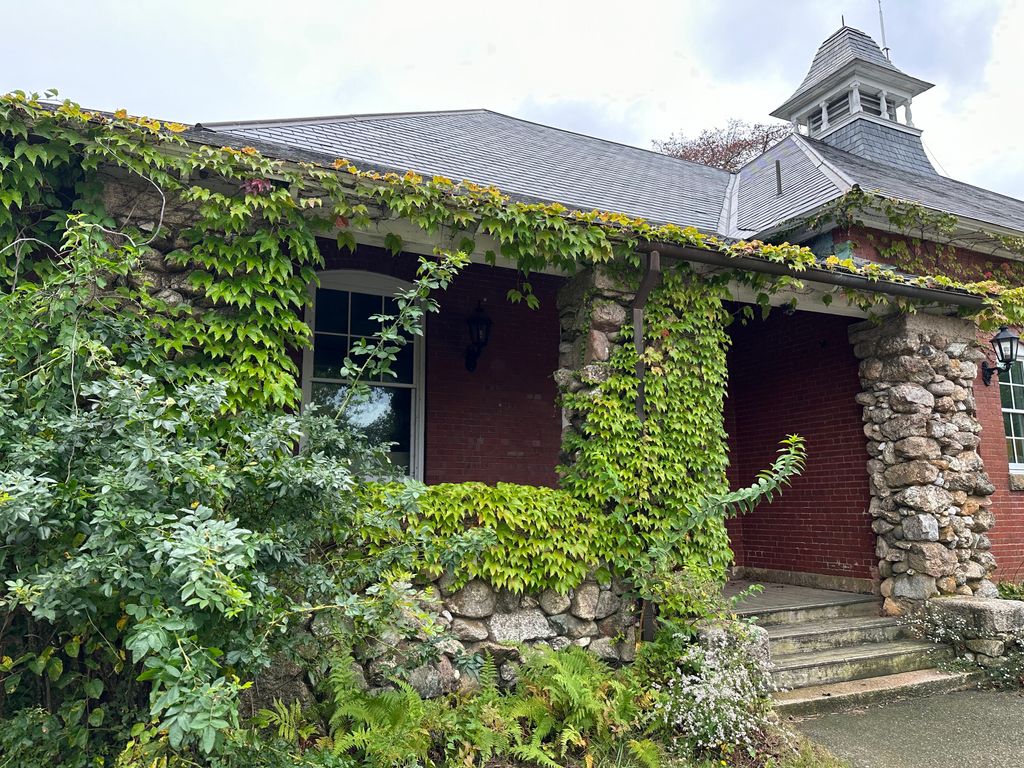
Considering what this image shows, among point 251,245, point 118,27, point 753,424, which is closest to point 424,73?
point 118,27

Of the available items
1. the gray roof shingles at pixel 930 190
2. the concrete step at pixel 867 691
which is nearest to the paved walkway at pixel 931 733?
the concrete step at pixel 867 691

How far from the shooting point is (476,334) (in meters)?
7.02

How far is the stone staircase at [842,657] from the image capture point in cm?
513

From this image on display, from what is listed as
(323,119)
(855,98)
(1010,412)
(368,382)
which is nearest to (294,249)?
(368,382)

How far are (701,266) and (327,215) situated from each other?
9.21ft

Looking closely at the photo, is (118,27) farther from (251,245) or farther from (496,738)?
(496,738)

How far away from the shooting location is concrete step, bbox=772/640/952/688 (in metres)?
5.29

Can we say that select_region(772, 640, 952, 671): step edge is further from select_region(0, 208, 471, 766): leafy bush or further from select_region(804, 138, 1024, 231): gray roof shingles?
select_region(804, 138, 1024, 231): gray roof shingles

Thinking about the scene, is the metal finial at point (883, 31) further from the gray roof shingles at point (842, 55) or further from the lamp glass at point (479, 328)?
the lamp glass at point (479, 328)

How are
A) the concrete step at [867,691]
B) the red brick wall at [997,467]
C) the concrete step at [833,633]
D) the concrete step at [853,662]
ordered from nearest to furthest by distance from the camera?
the concrete step at [867,691], the concrete step at [853,662], the concrete step at [833,633], the red brick wall at [997,467]

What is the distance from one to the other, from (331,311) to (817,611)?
5.08 meters

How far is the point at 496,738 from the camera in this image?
3.85m

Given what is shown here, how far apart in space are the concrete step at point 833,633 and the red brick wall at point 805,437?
78cm

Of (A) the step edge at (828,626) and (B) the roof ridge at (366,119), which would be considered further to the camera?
(B) the roof ridge at (366,119)
